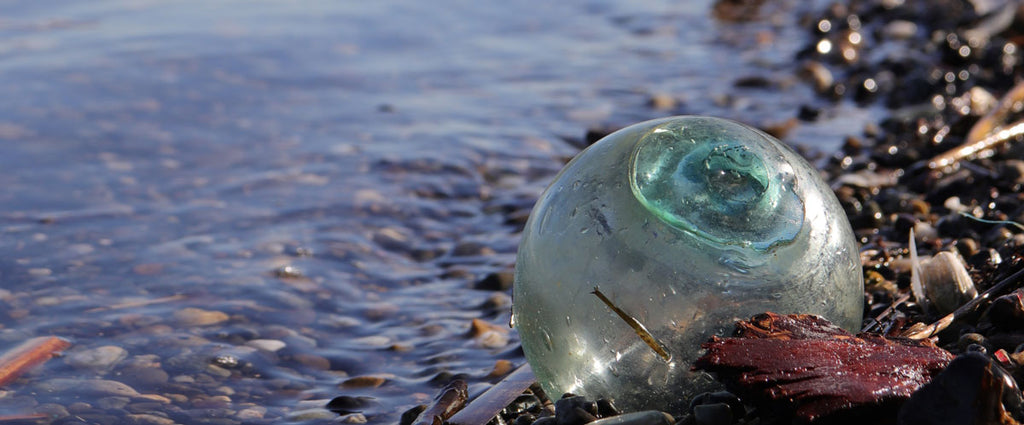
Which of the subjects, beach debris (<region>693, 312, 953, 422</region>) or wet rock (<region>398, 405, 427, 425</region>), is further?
wet rock (<region>398, 405, 427, 425</region>)

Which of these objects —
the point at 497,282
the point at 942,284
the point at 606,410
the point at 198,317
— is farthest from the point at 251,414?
the point at 942,284

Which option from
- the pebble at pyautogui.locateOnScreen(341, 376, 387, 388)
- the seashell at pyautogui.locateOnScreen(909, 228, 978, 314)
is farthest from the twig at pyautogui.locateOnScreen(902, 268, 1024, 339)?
the pebble at pyautogui.locateOnScreen(341, 376, 387, 388)

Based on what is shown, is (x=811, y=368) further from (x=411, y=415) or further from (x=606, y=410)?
(x=411, y=415)

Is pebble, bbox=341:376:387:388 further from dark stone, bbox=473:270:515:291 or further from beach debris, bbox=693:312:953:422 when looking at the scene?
beach debris, bbox=693:312:953:422

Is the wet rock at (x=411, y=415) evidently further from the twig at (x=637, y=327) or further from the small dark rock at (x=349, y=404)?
the twig at (x=637, y=327)

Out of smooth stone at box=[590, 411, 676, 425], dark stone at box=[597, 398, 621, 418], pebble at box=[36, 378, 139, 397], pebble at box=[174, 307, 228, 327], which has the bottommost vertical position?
smooth stone at box=[590, 411, 676, 425]

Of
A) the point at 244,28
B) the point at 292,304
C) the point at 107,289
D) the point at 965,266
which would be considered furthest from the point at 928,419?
the point at 244,28

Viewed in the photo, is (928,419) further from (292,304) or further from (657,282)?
(292,304)
